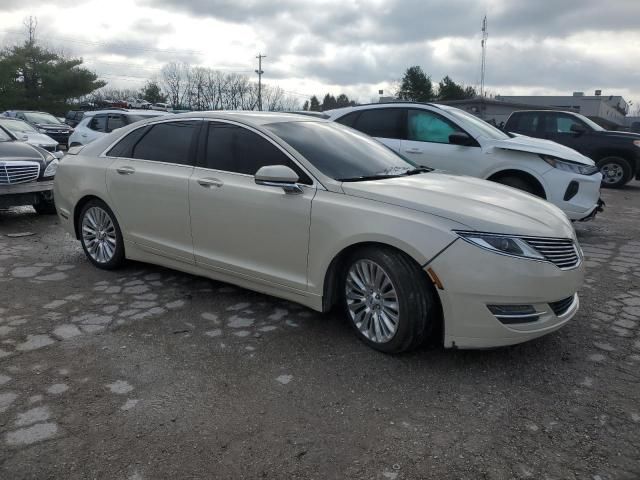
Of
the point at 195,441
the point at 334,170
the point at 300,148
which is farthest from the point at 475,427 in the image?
the point at 300,148

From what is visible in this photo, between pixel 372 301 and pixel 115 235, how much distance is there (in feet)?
9.48

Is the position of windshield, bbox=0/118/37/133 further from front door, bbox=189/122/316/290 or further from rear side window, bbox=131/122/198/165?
front door, bbox=189/122/316/290

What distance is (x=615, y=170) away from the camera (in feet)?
42.1

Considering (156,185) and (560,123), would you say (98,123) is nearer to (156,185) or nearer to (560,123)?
(156,185)

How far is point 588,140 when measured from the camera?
1255 centimetres

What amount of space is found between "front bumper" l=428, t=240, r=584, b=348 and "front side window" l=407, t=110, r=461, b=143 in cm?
430

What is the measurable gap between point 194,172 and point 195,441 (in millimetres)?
2452

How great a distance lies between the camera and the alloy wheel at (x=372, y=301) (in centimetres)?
344

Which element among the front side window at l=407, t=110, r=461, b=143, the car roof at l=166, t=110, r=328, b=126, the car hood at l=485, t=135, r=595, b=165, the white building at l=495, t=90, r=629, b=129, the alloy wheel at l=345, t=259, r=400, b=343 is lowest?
the alloy wheel at l=345, t=259, r=400, b=343

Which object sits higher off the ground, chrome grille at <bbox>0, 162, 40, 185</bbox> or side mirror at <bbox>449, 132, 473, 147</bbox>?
side mirror at <bbox>449, 132, 473, 147</bbox>

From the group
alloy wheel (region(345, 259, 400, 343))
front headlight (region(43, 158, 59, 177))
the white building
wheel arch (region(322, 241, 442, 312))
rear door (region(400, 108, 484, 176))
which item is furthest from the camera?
the white building

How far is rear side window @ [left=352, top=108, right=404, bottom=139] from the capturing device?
7660 millimetres

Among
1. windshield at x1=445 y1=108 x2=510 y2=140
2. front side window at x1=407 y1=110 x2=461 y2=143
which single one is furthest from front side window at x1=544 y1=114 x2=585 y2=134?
front side window at x1=407 y1=110 x2=461 y2=143

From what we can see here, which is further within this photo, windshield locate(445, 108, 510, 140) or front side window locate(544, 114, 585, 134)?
front side window locate(544, 114, 585, 134)
